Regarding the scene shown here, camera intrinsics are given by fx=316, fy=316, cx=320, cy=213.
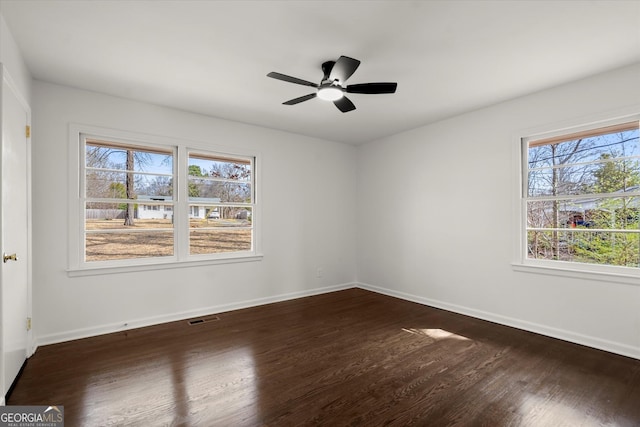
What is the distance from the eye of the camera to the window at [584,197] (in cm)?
304

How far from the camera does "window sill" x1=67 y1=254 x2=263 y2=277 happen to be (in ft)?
11.1

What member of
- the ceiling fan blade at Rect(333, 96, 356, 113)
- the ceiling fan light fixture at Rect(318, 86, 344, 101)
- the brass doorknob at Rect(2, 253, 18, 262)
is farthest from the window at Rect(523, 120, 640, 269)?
the brass doorknob at Rect(2, 253, 18, 262)

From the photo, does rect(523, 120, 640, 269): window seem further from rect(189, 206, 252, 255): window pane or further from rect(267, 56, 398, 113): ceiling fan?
rect(189, 206, 252, 255): window pane

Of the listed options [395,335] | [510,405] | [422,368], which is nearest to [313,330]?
[395,335]

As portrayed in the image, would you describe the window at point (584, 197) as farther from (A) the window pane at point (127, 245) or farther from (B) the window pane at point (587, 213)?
(A) the window pane at point (127, 245)

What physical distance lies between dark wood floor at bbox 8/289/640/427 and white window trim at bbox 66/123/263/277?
2.45 ft

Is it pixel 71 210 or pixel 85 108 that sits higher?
pixel 85 108

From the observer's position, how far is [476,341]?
325 centimetres

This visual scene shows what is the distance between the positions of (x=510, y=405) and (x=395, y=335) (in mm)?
1366

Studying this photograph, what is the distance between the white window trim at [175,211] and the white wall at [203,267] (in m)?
0.06

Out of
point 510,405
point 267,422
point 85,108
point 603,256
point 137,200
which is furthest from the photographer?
point 137,200

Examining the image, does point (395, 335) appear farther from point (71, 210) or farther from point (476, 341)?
point (71, 210)

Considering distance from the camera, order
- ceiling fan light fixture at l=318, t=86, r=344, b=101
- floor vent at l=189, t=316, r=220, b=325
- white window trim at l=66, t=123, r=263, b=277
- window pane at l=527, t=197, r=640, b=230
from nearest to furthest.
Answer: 1. ceiling fan light fixture at l=318, t=86, r=344, b=101
2. window pane at l=527, t=197, r=640, b=230
3. white window trim at l=66, t=123, r=263, b=277
4. floor vent at l=189, t=316, r=220, b=325

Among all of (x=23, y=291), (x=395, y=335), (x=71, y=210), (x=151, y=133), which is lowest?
(x=395, y=335)
